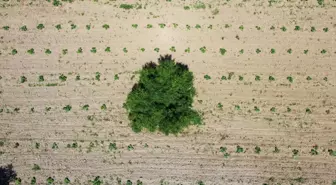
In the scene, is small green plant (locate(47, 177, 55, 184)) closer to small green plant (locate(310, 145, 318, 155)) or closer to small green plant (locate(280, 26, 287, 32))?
small green plant (locate(310, 145, 318, 155))

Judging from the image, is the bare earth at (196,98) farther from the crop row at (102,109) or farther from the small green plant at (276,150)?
the small green plant at (276,150)

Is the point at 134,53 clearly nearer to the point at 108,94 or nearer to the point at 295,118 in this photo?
the point at 108,94

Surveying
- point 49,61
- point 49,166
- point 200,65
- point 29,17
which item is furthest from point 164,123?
point 29,17

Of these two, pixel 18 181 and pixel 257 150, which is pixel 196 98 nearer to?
pixel 257 150

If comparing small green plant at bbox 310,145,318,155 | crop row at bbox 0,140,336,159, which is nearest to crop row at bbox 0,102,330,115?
crop row at bbox 0,140,336,159

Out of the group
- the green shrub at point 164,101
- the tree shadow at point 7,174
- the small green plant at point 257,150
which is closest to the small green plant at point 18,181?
the tree shadow at point 7,174

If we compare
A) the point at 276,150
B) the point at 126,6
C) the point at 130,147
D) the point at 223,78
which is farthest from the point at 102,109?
the point at 276,150
